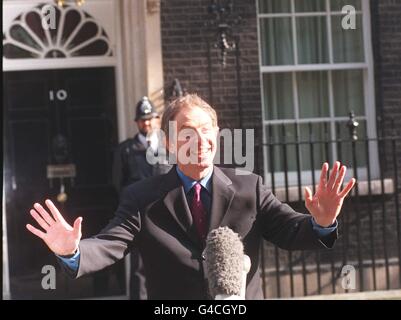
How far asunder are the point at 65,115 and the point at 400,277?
123 inches

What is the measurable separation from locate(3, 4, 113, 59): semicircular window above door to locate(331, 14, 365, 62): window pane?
6.36 feet

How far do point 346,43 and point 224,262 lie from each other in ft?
18.4

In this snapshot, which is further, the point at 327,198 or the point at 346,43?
the point at 346,43

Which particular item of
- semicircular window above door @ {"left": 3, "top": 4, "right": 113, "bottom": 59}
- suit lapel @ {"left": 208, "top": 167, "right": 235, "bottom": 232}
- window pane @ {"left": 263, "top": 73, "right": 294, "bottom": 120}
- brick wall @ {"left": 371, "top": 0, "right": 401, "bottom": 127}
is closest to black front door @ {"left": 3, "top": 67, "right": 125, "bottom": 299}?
semicircular window above door @ {"left": 3, "top": 4, "right": 113, "bottom": 59}

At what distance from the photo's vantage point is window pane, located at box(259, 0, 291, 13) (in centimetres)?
770

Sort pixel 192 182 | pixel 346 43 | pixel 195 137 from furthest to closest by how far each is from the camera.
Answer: pixel 346 43
pixel 192 182
pixel 195 137

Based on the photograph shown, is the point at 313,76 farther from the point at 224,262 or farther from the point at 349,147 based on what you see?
the point at 224,262

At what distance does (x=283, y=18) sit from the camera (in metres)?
7.75

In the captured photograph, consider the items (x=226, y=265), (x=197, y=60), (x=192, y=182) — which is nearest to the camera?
(x=226, y=265)

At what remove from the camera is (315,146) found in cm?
770

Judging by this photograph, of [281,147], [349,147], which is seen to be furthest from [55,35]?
[349,147]

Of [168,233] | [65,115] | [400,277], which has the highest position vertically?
[65,115]

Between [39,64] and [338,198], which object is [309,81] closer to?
[39,64]
